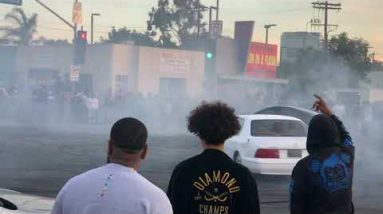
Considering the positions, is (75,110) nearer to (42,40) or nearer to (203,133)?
(203,133)

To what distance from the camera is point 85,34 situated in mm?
32906

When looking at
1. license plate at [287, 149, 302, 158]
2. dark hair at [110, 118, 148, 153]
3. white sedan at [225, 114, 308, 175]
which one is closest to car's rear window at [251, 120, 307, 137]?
white sedan at [225, 114, 308, 175]

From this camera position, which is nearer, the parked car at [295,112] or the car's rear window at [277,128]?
the car's rear window at [277,128]

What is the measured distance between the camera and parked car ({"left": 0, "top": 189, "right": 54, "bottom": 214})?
18.6 ft

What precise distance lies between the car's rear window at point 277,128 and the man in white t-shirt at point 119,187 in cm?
1118

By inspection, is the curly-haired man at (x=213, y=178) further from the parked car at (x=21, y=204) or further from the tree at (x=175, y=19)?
the tree at (x=175, y=19)

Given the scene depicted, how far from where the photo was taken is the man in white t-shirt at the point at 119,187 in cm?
305

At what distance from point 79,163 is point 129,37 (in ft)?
228

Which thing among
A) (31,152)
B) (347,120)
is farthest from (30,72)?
(31,152)

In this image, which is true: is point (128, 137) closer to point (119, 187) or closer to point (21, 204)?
point (119, 187)

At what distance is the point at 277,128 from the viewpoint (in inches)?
571

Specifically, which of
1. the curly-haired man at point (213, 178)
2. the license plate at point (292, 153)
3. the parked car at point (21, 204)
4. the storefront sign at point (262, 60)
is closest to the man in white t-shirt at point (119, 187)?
the curly-haired man at point (213, 178)

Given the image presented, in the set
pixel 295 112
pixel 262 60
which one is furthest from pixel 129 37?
pixel 295 112

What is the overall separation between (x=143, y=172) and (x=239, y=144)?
2.20 m
